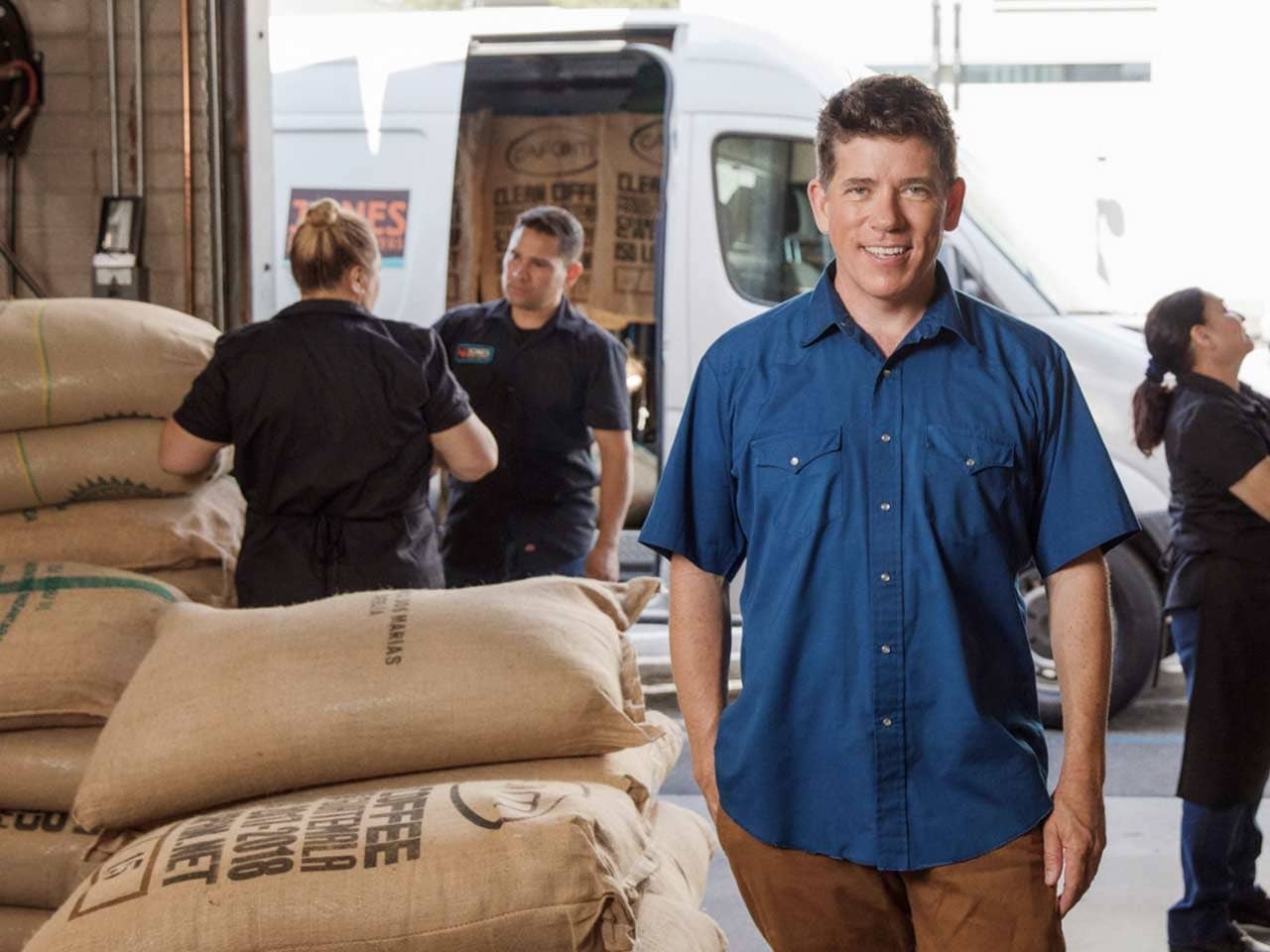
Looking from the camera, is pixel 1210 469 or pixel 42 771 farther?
pixel 1210 469

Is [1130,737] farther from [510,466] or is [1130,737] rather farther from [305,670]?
[305,670]

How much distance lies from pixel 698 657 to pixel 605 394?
2.30m

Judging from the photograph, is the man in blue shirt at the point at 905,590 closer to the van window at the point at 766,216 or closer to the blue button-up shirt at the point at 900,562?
the blue button-up shirt at the point at 900,562

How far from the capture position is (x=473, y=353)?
439 centimetres

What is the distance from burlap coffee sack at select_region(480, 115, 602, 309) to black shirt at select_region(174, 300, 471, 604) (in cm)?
358

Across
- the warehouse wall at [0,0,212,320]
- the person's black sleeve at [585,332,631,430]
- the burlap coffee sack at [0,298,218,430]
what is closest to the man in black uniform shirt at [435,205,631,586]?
the person's black sleeve at [585,332,631,430]

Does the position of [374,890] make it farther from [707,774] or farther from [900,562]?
[900,562]

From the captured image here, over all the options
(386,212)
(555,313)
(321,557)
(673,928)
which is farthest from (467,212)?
(673,928)

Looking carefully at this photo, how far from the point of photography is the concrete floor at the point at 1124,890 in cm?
379

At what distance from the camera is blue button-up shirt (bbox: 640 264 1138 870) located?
6.14 feet

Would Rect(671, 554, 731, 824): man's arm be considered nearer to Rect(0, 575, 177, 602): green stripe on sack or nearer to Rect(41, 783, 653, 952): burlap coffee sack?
Rect(41, 783, 653, 952): burlap coffee sack

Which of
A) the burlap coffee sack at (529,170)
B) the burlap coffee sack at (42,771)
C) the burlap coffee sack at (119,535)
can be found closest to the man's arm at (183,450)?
the burlap coffee sack at (119,535)

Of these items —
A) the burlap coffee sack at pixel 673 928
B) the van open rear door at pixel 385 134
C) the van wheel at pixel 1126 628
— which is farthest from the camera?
the van open rear door at pixel 385 134

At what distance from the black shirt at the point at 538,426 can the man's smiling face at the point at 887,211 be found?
2.36 metres
